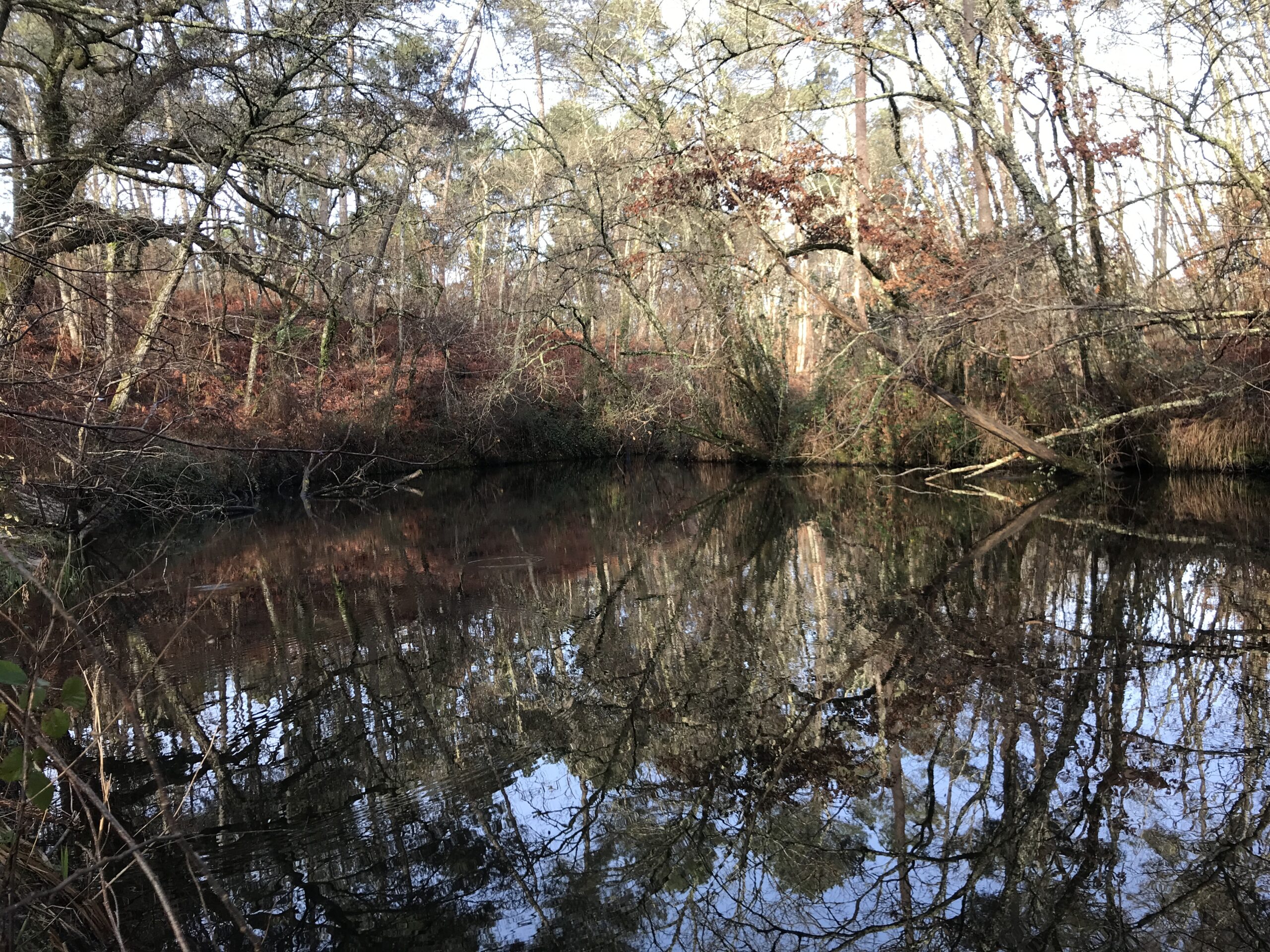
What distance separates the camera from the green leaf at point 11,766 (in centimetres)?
176

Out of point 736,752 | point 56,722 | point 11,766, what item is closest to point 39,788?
point 11,766

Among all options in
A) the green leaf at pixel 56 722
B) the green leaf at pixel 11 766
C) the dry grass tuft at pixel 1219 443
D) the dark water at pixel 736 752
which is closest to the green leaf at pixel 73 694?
the green leaf at pixel 56 722

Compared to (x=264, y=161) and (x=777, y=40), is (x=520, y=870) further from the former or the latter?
(x=777, y=40)

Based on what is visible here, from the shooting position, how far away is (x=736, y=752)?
387cm

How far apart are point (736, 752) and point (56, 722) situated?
2.74 m

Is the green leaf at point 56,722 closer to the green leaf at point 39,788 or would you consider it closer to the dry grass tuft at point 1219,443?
the green leaf at point 39,788

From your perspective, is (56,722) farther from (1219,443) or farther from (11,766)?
(1219,443)

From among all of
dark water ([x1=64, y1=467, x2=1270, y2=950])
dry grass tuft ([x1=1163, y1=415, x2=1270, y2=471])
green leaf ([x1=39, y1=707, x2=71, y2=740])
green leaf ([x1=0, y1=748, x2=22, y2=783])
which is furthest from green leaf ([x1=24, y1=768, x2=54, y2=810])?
dry grass tuft ([x1=1163, y1=415, x2=1270, y2=471])

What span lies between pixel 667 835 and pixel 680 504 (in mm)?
10609

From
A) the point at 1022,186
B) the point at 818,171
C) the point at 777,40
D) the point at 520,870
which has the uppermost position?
the point at 777,40

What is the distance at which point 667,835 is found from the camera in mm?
3229

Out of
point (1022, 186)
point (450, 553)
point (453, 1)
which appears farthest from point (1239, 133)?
point (450, 553)

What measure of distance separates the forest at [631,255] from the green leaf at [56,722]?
3.30 ft

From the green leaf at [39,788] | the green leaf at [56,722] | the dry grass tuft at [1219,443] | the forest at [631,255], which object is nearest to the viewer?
the green leaf at [56,722]
